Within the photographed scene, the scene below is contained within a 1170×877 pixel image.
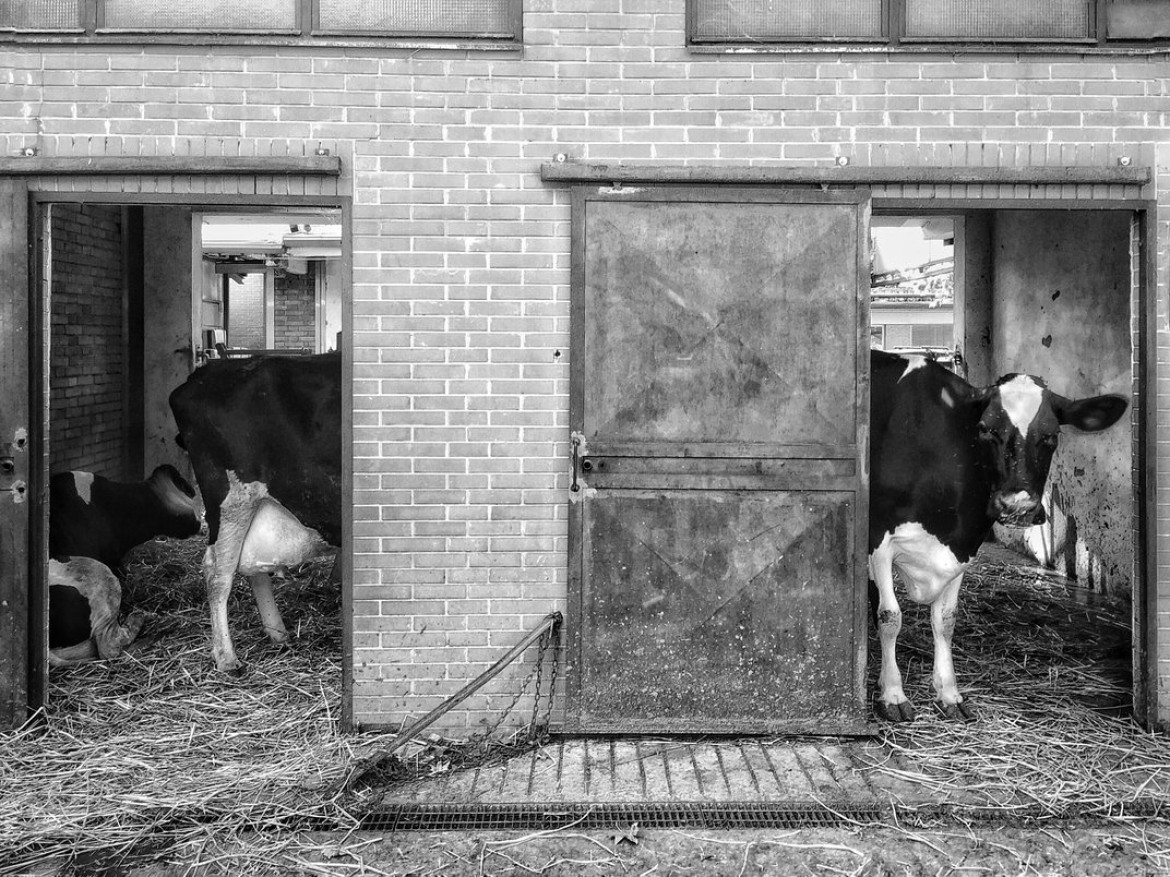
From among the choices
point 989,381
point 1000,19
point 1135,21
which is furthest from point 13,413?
point 989,381

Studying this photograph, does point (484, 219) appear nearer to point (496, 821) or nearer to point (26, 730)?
point (496, 821)

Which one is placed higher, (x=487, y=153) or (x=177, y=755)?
(x=487, y=153)

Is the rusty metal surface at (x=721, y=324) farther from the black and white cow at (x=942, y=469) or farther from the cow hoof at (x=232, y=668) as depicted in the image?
the cow hoof at (x=232, y=668)

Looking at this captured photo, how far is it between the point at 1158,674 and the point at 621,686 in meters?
2.76

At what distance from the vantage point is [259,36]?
5672mm

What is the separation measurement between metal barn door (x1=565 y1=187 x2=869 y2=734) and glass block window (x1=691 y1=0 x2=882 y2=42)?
33.1 inches

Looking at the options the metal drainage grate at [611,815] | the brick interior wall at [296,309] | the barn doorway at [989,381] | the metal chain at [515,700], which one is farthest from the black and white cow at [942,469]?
the brick interior wall at [296,309]

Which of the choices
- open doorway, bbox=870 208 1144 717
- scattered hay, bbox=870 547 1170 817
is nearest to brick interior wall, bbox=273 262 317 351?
open doorway, bbox=870 208 1144 717

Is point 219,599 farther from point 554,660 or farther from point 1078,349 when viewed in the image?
point 1078,349

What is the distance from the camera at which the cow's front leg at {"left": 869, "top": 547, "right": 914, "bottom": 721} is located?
6164 mm

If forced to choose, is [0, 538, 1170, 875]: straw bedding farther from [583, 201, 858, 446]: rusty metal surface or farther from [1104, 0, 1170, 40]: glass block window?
[1104, 0, 1170, 40]: glass block window

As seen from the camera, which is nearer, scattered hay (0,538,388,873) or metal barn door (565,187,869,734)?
scattered hay (0,538,388,873)

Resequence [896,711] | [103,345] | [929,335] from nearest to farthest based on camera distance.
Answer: [896,711] → [103,345] → [929,335]

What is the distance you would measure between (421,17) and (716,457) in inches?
106
